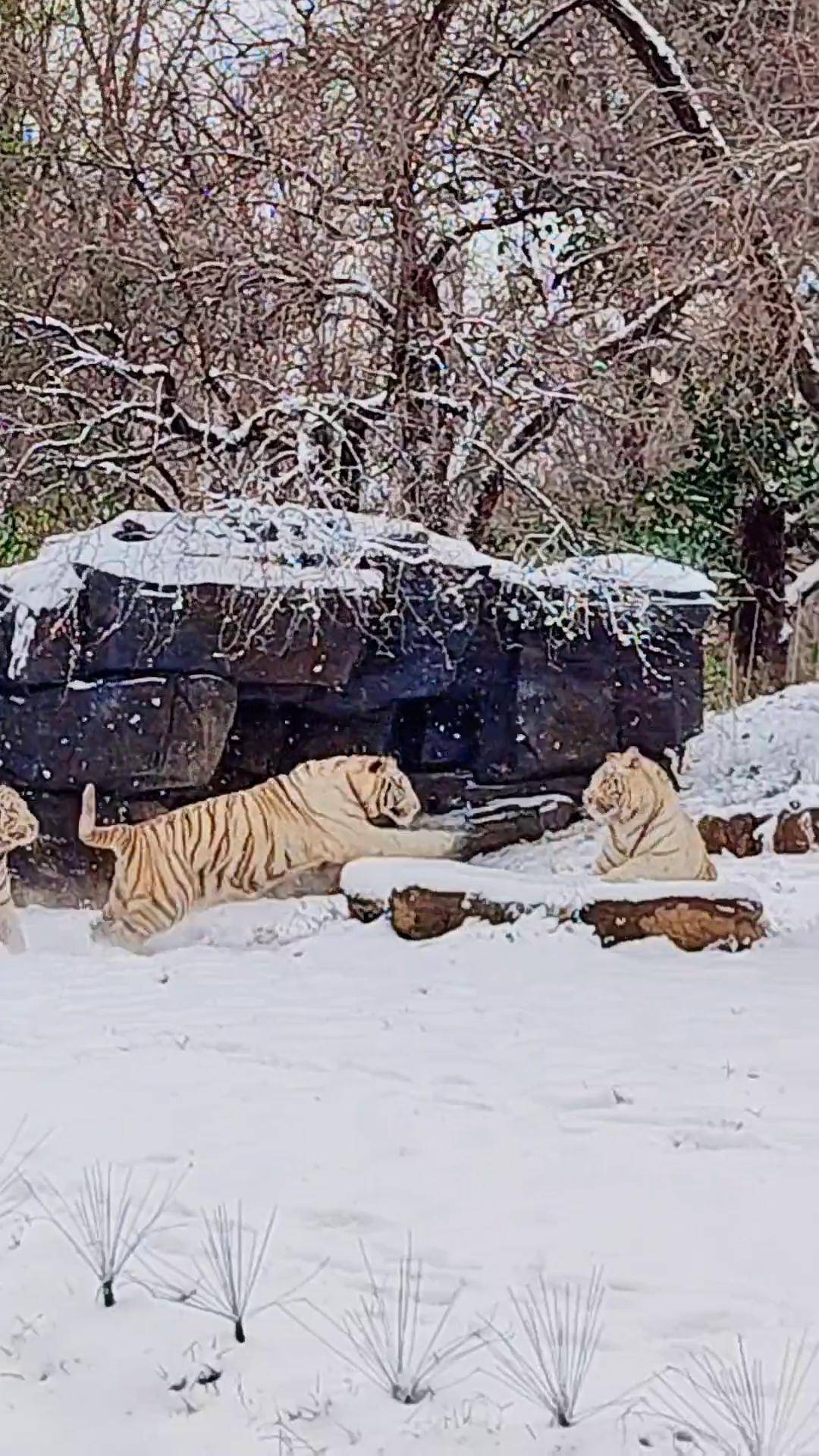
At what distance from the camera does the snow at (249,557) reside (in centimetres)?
586

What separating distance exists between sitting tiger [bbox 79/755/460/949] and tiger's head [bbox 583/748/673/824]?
0.81 meters

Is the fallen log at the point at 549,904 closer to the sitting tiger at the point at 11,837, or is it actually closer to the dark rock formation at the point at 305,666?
the sitting tiger at the point at 11,837

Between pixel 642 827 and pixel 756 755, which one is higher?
pixel 756 755

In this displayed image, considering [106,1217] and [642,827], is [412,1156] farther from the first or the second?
[642,827]

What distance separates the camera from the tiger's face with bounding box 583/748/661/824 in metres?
4.91

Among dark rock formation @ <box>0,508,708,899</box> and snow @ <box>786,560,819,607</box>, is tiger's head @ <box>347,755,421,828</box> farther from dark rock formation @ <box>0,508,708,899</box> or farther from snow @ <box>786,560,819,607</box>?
snow @ <box>786,560,819,607</box>

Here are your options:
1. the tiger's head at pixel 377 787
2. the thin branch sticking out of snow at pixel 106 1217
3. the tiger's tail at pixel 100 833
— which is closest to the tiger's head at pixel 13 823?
the tiger's tail at pixel 100 833

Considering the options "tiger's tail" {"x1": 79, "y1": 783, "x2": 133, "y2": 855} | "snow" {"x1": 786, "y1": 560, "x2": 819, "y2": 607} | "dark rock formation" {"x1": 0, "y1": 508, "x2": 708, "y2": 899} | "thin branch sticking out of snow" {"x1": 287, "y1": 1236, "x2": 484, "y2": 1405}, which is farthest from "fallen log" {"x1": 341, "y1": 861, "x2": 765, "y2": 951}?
"snow" {"x1": 786, "y1": 560, "x2": 819, "y2": 607}

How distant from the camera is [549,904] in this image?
4.36m

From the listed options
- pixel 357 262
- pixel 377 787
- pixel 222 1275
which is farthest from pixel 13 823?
pixel 357 262

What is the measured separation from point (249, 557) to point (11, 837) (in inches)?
66.8

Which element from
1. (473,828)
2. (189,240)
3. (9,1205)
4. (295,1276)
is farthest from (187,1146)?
(189,240)

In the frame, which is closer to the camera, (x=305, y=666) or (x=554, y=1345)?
(x=554, y=1345)

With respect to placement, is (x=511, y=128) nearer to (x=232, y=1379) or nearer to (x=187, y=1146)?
(x=187, y=1146)
